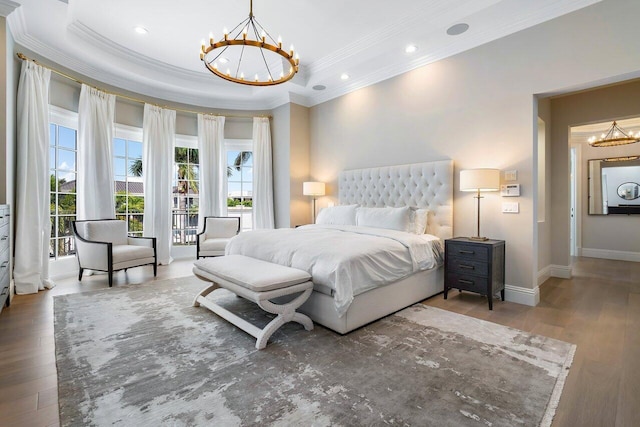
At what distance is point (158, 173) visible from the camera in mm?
5516

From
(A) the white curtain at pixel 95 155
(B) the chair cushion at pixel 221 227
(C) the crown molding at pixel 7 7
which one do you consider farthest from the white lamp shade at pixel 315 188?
(C) the crown molding at pixel 7 7

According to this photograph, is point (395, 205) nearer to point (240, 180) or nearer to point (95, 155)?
point (240, 180)

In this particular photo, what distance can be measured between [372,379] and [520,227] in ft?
8.62

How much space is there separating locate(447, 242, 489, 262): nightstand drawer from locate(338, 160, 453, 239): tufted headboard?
1.64 ft

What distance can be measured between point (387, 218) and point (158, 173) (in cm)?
415

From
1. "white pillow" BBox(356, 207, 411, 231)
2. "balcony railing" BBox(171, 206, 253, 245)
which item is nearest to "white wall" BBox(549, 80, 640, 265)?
"white pillow" BBox(356, 207, 411, 231)

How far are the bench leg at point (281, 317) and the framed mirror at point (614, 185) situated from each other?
265 inches

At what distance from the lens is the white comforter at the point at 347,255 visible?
8.25 feet

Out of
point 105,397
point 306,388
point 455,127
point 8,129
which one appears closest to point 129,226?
point 8,129

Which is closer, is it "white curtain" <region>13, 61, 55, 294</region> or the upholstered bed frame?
the upholstered bed frame

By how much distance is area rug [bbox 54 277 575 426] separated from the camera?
160cm

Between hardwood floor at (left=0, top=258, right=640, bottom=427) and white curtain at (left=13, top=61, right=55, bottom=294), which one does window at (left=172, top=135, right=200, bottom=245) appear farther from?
white curtain at (left=13, top=61, right=55, bottom=294)

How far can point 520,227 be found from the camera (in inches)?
136

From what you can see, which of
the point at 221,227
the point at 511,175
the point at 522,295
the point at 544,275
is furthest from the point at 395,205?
the point at 221,227
